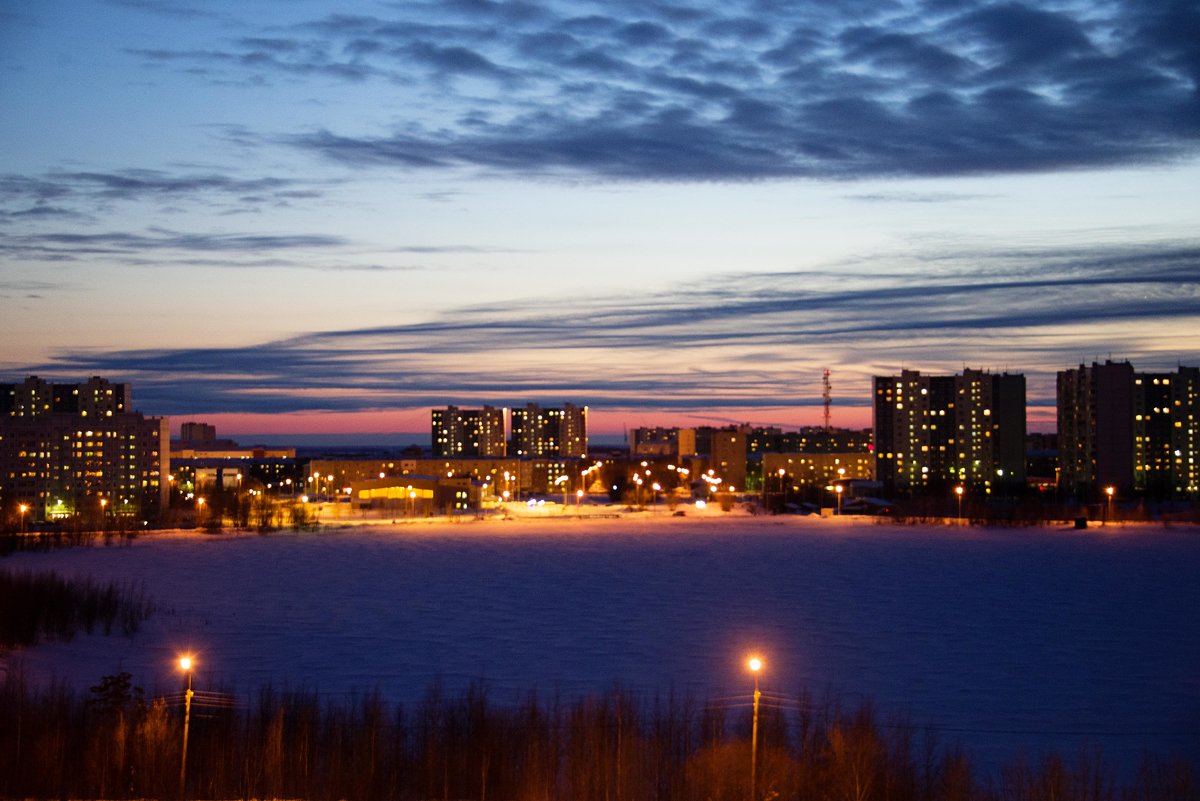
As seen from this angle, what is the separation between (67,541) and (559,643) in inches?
761

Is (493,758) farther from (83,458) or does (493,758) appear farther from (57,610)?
(83,458)

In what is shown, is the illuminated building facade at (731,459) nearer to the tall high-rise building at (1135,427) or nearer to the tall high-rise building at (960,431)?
the tall high-rise building at (960,431)

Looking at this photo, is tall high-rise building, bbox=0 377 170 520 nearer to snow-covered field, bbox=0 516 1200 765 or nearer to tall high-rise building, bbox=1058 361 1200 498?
snow-covered field, bbox=0 516 1200 765

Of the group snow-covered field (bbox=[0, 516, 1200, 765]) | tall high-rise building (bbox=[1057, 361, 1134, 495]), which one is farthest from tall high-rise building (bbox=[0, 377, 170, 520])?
tall high-rise building (bbox=[1057, 361, 1134, 495])

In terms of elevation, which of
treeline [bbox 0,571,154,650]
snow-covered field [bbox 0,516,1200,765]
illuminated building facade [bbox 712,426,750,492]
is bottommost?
snow-covered field [bbox 0,516,1200,765]

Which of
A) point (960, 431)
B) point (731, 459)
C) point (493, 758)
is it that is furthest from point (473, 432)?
point (493, 758)

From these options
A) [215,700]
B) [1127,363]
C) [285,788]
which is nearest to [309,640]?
[215,700]

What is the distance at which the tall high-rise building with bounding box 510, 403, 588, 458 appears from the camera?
10550 cm

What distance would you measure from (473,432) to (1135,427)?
58.0m

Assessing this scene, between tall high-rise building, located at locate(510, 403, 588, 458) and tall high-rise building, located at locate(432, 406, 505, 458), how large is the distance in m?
5.29

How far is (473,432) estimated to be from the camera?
10088 cm

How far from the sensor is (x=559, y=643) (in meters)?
14.8

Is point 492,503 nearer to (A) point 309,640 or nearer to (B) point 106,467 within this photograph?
(B) point 106,467

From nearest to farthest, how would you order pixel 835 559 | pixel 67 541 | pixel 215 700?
pixel 215 700 → pixel 835 559 → pixel 67 541
